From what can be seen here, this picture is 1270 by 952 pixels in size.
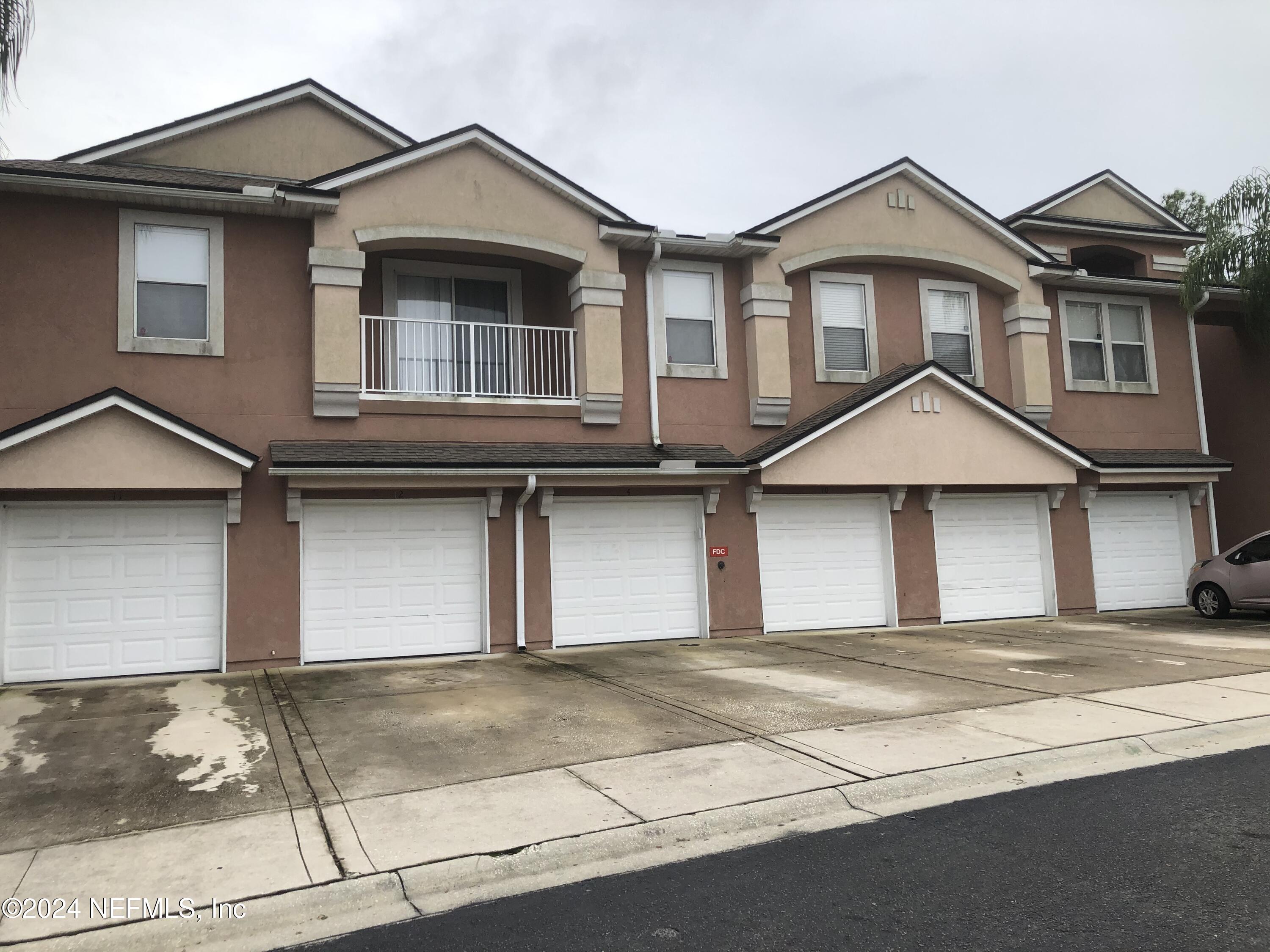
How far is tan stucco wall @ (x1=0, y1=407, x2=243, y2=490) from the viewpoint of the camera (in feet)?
34.4

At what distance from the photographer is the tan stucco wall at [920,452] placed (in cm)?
1428

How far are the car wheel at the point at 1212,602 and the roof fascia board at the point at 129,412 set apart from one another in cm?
1551

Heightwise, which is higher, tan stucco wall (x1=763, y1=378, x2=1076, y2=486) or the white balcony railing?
the white balcony railing

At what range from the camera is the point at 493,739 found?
7.69 metres

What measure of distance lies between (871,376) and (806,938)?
12.5m

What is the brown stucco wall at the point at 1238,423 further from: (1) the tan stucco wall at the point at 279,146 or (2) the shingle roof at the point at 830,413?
(1) the tan stucco wall at the point at 279,146

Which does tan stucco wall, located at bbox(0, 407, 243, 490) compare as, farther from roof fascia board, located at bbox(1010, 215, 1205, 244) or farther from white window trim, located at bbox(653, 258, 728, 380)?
roof fascia board, located at bbox(1010, 215, 1205, 244)

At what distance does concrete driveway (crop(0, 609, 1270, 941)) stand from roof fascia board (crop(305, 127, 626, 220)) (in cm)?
664

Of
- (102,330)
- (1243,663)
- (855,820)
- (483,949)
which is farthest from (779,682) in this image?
(102,330)

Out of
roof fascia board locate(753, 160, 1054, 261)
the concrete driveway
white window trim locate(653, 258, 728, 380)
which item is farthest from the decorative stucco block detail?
roof fascia board locate(753, 160, 1054, 261)

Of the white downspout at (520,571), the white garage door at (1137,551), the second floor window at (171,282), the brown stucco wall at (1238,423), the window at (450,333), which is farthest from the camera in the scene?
the brown stucco wall at (1238,423)

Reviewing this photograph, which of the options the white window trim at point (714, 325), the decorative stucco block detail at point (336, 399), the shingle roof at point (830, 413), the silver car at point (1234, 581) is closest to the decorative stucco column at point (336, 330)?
the decorative stucco block detail at point (336, 399)

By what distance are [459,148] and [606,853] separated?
1089cm

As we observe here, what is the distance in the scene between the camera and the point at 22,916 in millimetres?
4359
